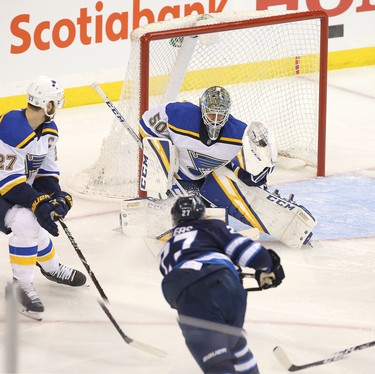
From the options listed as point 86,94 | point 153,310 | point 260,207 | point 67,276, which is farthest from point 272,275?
point 86,94

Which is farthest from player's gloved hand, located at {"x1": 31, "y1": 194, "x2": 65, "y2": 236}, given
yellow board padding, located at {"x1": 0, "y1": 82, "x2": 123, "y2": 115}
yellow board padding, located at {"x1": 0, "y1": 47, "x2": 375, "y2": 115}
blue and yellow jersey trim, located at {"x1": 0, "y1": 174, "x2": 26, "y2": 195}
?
yellow board padding, located at {"x1": 0, "y1": 82, "x2": 123, "y2": 115}

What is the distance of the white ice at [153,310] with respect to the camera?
3773mm

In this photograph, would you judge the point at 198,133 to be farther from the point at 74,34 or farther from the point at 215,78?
the point at 74,34

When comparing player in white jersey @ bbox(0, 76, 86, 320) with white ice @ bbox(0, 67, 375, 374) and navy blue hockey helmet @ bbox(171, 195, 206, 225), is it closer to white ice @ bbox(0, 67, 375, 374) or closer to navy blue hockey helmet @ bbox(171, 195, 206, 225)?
white ice @ bbox(0, 67, 375, 374)

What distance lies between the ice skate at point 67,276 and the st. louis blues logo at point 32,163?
393mm

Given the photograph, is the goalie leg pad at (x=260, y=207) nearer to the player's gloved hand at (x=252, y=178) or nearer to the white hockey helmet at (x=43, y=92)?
the player's gloved hand at (x=252, y=178)

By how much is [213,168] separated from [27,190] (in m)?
1.01

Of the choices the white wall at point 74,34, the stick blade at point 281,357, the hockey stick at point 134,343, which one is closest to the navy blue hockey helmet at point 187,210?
the hockey stick at point 134,343

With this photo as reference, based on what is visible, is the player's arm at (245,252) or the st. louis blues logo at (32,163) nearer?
the player's arm at (245,252)

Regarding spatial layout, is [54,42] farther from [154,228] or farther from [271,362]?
[271,362]

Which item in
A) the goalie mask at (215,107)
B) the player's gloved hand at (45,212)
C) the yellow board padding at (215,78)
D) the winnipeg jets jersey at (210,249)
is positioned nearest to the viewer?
the winnipeg jets jersey at (210,249)

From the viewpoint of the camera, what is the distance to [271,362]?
379 cm

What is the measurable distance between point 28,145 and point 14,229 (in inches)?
11.8

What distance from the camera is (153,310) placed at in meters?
4.16
